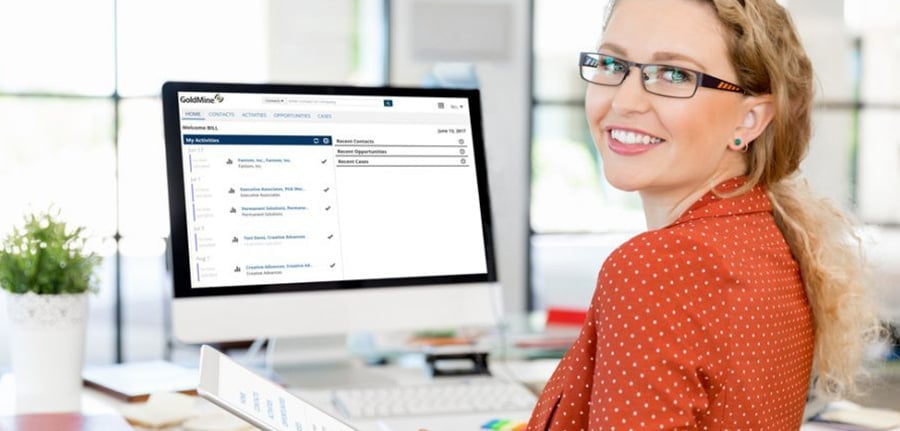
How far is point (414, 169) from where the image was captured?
1.63m

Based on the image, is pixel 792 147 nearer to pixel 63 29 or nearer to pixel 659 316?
pixel 659 316

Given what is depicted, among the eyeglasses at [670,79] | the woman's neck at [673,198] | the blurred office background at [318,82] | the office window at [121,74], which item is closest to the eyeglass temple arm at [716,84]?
the eyeglasses at [670,79]

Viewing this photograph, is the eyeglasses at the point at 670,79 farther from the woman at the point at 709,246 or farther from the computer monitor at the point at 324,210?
the computer monitor at the point at 324,210

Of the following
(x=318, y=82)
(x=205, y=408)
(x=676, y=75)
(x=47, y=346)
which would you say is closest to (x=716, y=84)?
(x=676, y=75)

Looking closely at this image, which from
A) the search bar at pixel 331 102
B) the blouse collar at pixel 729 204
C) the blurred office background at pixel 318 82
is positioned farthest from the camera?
the blurred office background at pixel 318 82

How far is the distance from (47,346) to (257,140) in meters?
0.42

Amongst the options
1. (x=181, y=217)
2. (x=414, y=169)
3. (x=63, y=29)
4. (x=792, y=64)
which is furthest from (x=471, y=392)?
(x=63, y=29)

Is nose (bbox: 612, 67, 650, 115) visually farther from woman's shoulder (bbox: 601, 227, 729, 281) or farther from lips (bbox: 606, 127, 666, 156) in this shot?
woman's shoulder (bbox: 601, 227, 729, 281)

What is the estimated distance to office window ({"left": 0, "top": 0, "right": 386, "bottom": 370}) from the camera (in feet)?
16.5

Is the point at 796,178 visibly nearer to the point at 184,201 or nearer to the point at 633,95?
the point at 633,95

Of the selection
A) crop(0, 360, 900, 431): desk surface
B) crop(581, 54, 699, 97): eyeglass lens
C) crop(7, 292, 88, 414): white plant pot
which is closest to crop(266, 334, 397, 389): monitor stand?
crop(0, 360, 900, 431): desk surface

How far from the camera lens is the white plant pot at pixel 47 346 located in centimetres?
147

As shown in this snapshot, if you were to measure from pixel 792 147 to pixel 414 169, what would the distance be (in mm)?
619

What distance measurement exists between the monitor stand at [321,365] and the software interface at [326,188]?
10.2 inches
